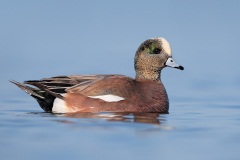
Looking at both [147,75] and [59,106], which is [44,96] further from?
[147,75]

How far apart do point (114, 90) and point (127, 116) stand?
0.46 m

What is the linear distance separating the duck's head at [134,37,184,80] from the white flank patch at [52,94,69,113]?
45.2 inches

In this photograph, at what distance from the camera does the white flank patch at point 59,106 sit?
34.4 ft

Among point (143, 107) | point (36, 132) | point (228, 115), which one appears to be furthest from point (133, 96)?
point (36, 132)

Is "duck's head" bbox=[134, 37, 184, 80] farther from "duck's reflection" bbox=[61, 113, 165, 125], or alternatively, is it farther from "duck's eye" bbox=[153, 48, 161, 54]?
"duck's reflection" bbox=[61, 113, 165, 125]

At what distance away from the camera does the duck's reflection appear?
385 inches

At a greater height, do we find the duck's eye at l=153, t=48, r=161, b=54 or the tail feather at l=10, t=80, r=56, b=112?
the duck's eye at l=153, t=48, r=161, b=54

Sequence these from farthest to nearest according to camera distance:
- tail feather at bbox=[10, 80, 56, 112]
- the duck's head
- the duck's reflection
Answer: the duck's head, tail feather at bbox=[10, 80, 56, 112], the duck's reflection

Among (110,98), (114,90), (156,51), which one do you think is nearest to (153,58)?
(156,51)

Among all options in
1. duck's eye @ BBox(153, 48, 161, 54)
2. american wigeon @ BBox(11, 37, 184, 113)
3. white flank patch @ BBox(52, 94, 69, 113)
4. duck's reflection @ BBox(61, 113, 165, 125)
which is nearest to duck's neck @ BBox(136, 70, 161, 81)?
american wigeon @ BBox(11, 37, 184, 113)

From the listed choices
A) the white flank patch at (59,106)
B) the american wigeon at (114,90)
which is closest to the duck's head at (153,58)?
the american wigeon at (114,90)

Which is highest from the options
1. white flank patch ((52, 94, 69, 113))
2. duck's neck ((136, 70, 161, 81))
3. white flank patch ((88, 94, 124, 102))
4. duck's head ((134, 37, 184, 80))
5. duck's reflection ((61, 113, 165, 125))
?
duck's head ((134, 37, 184, 80))

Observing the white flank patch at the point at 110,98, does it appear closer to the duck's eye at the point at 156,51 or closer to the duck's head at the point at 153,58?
the duck's head at the point at 153,58

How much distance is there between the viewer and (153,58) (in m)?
11.0
